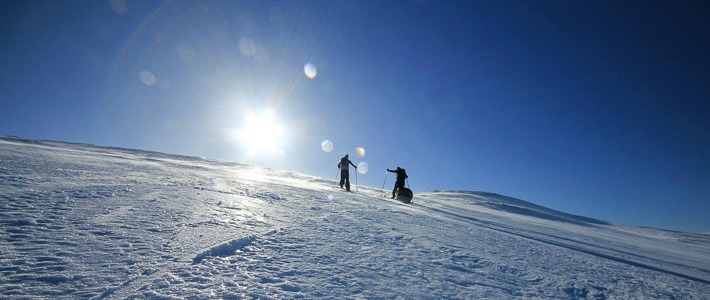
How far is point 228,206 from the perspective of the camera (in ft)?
18.7

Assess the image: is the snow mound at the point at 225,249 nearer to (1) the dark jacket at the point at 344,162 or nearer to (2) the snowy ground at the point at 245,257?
(2) the snowy ground at the point at 245,257

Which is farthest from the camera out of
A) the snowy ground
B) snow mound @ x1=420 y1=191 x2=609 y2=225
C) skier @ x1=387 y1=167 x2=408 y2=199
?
snow mound @ x1=420 y1=191 x2=609 y2=225

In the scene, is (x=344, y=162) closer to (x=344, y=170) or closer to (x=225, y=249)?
(x=344, y=170)

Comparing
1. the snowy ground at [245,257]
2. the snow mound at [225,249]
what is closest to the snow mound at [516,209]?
the snowy ground at [245,257]

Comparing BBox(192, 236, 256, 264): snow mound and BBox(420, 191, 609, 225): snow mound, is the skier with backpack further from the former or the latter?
BBox(192, 236, 256, 264): snow mound

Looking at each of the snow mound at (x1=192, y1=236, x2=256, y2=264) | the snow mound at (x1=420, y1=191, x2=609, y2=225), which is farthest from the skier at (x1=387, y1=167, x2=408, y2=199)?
the snow mound at (x1=192, y1=236, x2=256, y2=264)

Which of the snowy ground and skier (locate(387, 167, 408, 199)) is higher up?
skier (locate(387, 167, 408, 199))

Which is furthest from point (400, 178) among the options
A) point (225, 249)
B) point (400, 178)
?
point (225, 249)

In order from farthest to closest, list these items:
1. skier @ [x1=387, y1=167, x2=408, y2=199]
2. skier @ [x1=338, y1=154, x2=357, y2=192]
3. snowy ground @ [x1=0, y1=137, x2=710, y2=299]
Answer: skier @ [x1=338, y1=154, x2=357, y2=192], skier @ [x1=387, y1=167, x2=408, y2=199], snowy ground @ [x1=0, y1=137, x2=710, y2=299]

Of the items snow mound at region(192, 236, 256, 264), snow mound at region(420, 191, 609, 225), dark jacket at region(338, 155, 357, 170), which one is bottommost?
snow mound at region(192, 236, 256, 264)

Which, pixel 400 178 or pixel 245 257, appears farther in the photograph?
pixel 400 178

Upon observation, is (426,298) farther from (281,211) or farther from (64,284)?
(281,211)

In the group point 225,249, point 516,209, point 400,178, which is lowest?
point 225,249

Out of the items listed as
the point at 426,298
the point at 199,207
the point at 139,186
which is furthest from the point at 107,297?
the point at 139,186
